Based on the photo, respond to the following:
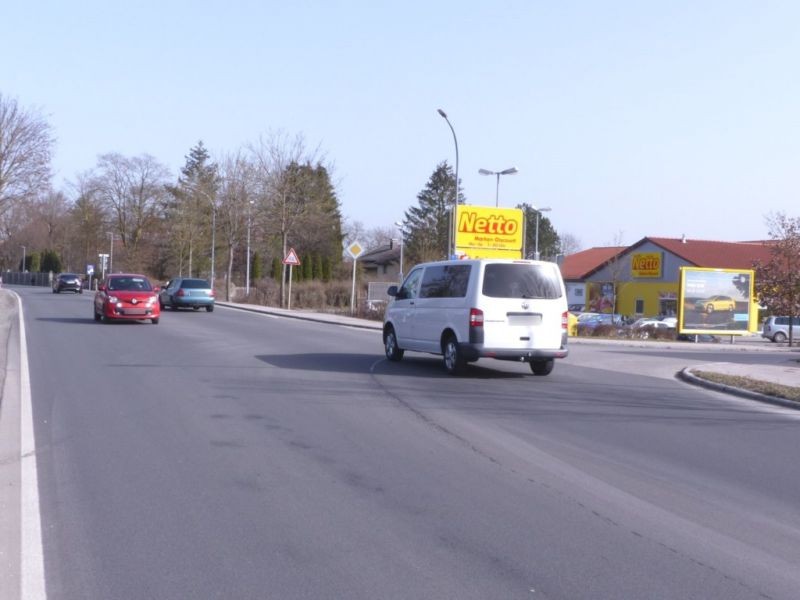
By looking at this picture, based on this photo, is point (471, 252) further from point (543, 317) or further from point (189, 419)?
point (189, 419)

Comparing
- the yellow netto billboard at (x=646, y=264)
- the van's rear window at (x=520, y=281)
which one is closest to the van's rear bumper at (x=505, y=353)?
the van's rear window at (x=520, y=281)

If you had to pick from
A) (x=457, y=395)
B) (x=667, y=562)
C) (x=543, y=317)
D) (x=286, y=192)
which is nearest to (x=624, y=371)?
(x=543, y=317)

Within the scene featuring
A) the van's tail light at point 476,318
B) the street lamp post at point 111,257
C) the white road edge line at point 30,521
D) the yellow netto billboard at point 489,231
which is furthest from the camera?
the street lamp post at point 111,257

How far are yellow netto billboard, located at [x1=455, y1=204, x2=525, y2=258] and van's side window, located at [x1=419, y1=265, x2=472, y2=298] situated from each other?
2153 centimetres

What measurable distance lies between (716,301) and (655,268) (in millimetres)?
28804

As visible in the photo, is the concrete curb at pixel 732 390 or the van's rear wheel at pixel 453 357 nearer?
the concrete curb at pixel 732 390

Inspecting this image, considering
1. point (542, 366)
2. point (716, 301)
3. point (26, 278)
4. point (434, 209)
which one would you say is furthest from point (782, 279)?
point (26, 278)

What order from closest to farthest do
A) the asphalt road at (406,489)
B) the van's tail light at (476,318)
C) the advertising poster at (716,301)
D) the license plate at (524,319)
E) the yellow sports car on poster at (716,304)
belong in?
the asphalt road at (406,489)
the van's tail light at (476,318)
the license plate at (524,319)
the advertising poster at (716,301)
the yellow sports car on poster at (716,304)

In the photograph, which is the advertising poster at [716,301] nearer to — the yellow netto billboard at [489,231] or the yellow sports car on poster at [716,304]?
the yellow sports car on poster at [716,304]

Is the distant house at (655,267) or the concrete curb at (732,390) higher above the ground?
the distant house at (655,267)

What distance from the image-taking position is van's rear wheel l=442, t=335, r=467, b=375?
1619cm

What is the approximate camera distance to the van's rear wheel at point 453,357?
16.2 meters

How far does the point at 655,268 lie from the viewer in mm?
64438

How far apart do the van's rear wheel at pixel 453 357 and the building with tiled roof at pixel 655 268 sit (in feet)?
150
